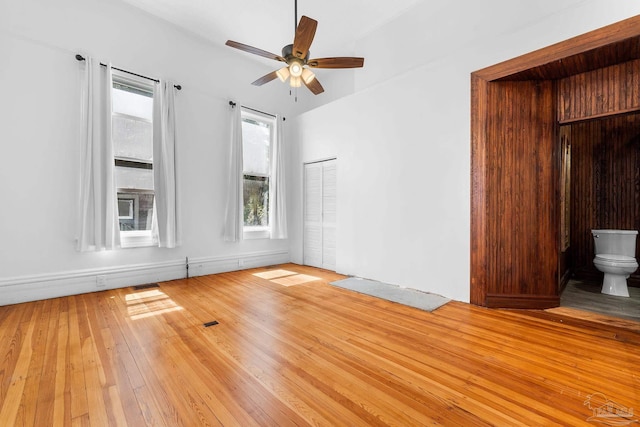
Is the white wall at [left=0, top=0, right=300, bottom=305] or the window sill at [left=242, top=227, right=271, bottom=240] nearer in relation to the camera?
the white wall at [left=0, top=0, right=300, bottom=305]

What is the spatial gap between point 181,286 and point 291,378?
9.25 feet

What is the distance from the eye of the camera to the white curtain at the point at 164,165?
3.96 metres

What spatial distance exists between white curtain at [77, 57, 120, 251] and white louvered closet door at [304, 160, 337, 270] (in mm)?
3093

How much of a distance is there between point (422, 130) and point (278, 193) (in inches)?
115

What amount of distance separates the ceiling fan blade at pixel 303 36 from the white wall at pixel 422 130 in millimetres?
1682

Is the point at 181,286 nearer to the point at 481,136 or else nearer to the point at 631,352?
the point at 481,136

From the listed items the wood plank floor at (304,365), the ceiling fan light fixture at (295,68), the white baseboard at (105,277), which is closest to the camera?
the wood plank floor at (304,365)

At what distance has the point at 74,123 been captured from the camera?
3.40 metres

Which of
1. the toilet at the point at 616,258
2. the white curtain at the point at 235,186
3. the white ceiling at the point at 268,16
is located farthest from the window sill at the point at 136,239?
the toilet at the point at 616,258

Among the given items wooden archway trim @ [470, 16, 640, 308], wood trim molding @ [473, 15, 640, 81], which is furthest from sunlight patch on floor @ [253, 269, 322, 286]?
wood trim molding @ [473, 15, 640, 81]

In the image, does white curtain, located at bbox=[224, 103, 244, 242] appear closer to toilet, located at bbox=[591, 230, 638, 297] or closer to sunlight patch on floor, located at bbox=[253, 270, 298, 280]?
sunlight patch on floor, located at bbox=[253, 270, 298, 280]

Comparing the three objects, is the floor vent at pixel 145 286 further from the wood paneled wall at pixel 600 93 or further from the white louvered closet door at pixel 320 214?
the wood paneled wall at pixel 600 93

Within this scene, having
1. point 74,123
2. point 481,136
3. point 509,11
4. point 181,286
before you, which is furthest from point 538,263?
point 74,123

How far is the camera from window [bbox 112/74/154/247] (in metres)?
3.79
